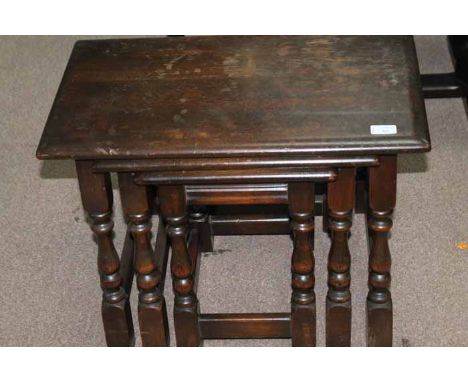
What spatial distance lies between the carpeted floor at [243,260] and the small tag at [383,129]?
2.04 ft

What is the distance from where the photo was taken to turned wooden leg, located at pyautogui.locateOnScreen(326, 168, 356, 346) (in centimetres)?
200

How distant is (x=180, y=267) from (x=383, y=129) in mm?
532

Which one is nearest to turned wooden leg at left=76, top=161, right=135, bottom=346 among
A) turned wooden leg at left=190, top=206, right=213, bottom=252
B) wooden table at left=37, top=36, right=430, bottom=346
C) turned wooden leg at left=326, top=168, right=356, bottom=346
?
wooden table at left=37, top=36, right=430, bottom=346

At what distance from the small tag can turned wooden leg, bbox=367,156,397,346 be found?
6 cm

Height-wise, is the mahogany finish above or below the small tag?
below

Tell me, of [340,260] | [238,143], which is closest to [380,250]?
[340,260]

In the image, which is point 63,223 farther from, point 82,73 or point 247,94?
point 247,94

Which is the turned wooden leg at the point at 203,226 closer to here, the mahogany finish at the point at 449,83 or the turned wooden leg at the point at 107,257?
the turned wooden leg at the point at 107,257

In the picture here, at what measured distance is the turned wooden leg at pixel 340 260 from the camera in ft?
6.56

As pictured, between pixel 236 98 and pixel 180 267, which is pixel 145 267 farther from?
pixel 236 98

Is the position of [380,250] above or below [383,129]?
below

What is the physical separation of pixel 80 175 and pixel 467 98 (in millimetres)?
1497

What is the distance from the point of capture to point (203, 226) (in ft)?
8.40

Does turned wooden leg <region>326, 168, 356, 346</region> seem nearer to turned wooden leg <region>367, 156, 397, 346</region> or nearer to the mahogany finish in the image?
turned wooden leg <region>367, 156, 397, 346</region>
